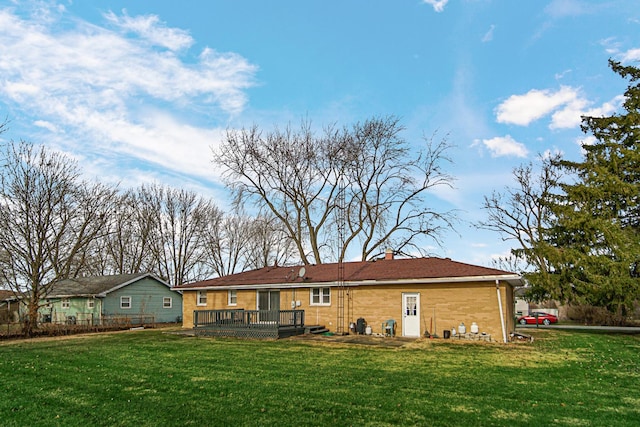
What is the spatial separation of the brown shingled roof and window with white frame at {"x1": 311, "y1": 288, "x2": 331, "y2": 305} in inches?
19.6

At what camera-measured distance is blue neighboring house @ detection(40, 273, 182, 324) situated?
32.2 meters

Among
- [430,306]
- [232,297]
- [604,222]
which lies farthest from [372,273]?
[604,222]

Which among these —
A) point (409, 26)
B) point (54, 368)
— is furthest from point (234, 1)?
point (54, 368)

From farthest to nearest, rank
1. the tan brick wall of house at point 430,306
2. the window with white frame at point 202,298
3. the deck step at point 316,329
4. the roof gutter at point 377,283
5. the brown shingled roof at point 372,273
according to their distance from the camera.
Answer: the window with white frame at point 202,298 < the deck step at point 316,329 < the brown shingled roof at point 372,273 < the tan brick wall of house at point 430,306 < the roof gutter at point 377,283

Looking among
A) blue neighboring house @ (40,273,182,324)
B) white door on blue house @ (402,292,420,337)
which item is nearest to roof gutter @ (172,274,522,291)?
white door on blue house @ (402,292,420,337)

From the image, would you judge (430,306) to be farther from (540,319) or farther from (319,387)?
(540,319)

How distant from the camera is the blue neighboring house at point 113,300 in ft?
105

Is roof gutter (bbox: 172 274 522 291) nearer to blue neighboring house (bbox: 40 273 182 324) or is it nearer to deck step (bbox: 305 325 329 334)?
deck step (bbox: 305 325 329 334)

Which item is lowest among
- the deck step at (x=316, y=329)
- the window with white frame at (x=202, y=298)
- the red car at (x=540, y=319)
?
the red car at (x=540, y=319)

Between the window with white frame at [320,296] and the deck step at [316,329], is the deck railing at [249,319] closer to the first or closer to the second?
the deck step at [316,329]

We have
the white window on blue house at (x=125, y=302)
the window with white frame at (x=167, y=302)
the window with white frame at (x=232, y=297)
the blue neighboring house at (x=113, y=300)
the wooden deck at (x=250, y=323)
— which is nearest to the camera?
the wooden deck at (x=250, y=323)

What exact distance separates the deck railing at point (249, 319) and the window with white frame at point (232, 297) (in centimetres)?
232

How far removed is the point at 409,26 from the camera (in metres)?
17.2

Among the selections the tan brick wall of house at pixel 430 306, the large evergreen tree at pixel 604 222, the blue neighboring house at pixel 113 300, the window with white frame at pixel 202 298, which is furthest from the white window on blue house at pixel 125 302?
the large evergreen tree at pixel 604 222
